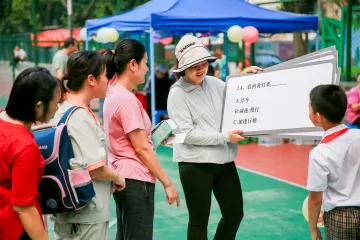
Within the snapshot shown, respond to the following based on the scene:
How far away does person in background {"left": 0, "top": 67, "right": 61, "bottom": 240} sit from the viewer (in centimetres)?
217

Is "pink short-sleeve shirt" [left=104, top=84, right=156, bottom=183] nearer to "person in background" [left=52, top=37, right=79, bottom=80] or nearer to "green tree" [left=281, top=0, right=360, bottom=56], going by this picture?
"person in background" [left=52, top=37, right=79, bottom=80]

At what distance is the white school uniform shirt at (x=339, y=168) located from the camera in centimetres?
268

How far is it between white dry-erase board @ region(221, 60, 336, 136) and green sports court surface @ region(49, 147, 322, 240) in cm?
173

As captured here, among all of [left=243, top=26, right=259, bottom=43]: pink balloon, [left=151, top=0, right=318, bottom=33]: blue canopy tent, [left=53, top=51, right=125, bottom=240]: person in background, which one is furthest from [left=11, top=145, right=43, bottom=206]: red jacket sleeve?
[left=243, top=26, right=259, bottom=43]: pink balloon

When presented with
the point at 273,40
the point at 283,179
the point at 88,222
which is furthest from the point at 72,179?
the point at 273,40

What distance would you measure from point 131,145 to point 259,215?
9.27ft

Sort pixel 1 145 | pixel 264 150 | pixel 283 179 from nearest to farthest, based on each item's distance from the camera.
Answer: pixel 1 145 → pixel 283 179 → pixel 264 150

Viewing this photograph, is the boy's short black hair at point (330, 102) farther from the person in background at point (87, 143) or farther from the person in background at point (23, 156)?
the person in background at point (23, 156)

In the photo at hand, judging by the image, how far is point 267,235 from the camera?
4.96 m

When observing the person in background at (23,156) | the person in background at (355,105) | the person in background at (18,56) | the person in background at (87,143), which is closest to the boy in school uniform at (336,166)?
the person in background at (87,143)

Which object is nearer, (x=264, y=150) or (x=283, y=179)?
(x=283, y=179)

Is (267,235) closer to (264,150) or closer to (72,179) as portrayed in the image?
(72,179)

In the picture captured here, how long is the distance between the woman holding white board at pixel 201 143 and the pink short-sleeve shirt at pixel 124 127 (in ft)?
1.52

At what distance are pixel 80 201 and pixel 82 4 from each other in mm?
27728
